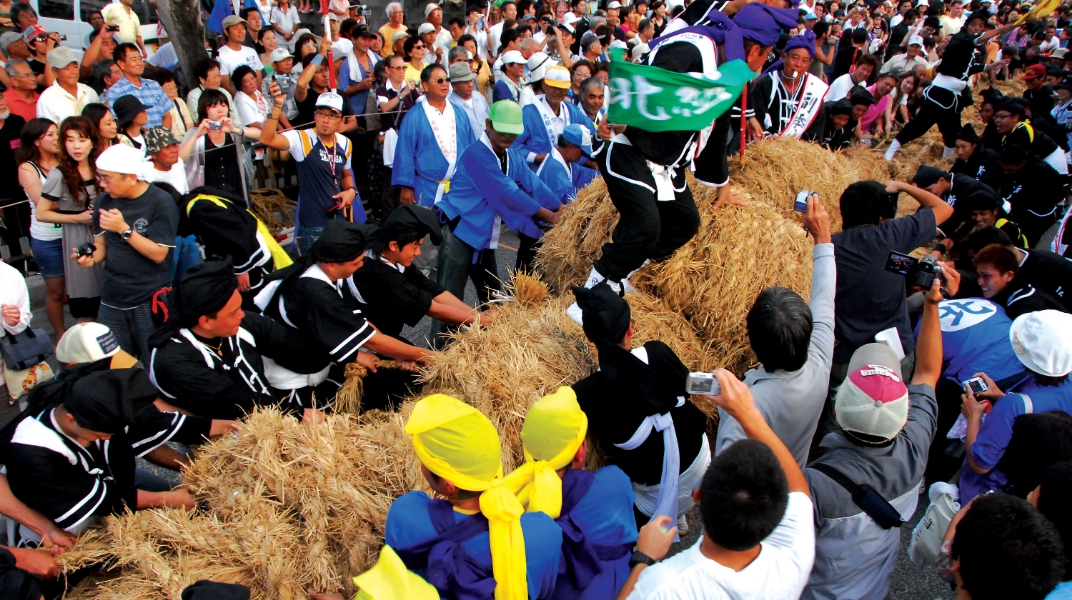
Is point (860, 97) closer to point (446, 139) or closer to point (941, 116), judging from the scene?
point (941, 116)

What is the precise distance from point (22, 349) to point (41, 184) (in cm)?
154

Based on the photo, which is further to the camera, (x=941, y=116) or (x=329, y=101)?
(x=941, y=116)

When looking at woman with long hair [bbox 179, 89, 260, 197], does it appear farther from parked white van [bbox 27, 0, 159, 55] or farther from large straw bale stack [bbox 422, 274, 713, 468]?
parked white van [bbox 27, 0, 159, 55]

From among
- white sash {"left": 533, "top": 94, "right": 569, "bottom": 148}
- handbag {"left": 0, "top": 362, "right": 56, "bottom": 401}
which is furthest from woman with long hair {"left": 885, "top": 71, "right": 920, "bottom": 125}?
handbag {"left": 0, "top": 362, "right": 56, "bottom": 401}

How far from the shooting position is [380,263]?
372 cm

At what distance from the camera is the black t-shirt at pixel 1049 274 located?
4.34 m

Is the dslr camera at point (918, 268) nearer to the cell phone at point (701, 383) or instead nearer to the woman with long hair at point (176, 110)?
the cell phone at point (701, 383)

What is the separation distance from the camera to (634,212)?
144 inches

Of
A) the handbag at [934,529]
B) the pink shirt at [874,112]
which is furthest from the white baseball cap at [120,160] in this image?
the pink shirt at [874,112]

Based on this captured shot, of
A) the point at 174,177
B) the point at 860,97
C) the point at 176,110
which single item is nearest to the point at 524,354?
the point at 174,177

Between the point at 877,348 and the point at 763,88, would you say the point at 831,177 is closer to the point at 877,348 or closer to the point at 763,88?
the point at 763,88

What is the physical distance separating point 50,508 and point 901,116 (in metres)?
12.1

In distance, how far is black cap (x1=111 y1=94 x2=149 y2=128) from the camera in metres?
5.38

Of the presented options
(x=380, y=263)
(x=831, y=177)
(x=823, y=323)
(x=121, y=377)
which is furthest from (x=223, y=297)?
(x=831, y=177)
